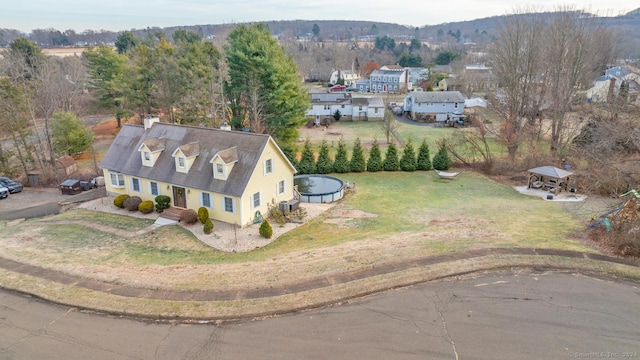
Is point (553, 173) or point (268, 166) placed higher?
point (268, 166)

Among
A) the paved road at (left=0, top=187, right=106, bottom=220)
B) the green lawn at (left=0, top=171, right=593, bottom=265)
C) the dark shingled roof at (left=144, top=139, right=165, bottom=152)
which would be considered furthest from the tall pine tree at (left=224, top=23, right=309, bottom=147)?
the paved road at (left=0, top=187, right=106, bottom=220)

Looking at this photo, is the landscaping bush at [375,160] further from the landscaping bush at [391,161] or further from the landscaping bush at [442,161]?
the landscaping bush at [442,161]

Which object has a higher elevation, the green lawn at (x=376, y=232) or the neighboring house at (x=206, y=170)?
the neighboring house at (x=206, y=170)

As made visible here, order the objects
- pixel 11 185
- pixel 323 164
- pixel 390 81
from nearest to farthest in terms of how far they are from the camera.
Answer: pixel 11 185 < pixel 323 164 < pixel 390 81

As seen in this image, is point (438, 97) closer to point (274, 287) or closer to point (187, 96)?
point (187, 96)

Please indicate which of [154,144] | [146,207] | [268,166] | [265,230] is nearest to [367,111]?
[268,166]

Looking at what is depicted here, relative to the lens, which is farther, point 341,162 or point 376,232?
point 341,162

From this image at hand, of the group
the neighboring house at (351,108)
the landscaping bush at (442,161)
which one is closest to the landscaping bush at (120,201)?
the landscaping bush at (442,161)
